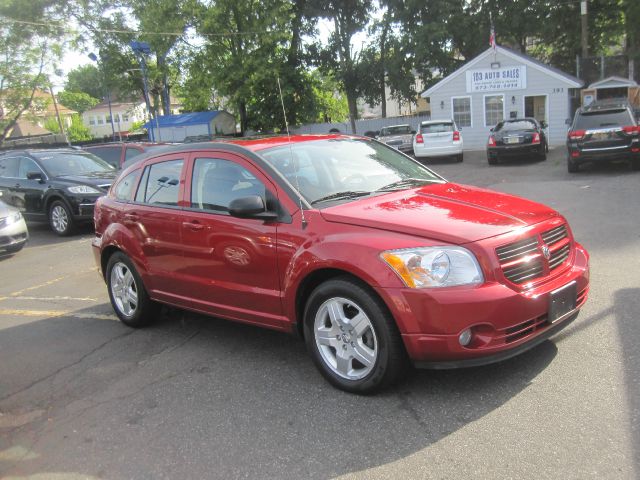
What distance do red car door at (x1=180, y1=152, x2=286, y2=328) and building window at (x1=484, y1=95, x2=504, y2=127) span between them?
24.2 meters

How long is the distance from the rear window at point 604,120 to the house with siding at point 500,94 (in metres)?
11.3

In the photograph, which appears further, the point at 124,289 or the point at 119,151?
the point at 119,151

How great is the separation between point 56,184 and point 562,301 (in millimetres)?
10834

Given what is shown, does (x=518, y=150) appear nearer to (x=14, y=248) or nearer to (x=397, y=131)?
(x=397, y=131)

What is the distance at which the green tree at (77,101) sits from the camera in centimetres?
9131

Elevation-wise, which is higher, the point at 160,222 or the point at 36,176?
the point at 36,176

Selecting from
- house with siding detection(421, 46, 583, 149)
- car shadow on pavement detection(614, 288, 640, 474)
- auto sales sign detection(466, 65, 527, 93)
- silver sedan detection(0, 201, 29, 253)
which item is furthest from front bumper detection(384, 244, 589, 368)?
auto sales sign detection(466, 65, 527, 93)

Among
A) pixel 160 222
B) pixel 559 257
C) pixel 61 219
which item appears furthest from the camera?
pixel 61 219

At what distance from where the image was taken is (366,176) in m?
4.51

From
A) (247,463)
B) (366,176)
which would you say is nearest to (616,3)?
(366,176)

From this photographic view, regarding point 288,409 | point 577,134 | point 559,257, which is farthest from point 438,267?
point 577,134

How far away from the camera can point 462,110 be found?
27.3 m

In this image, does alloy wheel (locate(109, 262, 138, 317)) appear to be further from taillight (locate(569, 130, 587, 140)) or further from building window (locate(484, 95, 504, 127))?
building window (locate(484, 95, 504, 127))

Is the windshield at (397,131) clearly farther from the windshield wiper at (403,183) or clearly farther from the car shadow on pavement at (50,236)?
the windshield wiper at (403,183)
